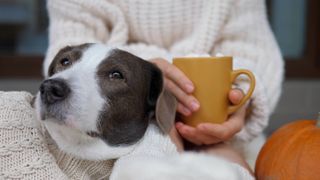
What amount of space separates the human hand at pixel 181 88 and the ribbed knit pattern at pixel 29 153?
197 millimetres

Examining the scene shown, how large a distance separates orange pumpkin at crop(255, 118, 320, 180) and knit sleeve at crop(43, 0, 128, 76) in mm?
503

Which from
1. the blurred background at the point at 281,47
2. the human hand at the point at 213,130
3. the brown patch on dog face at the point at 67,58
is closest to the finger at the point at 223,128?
the human hand at the point at 213,130

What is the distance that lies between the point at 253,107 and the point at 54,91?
0.57m

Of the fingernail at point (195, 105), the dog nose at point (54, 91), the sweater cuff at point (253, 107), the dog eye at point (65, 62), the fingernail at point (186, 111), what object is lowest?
the sweater cuff at point (253, 107)

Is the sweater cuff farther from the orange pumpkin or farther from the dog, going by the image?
the dog

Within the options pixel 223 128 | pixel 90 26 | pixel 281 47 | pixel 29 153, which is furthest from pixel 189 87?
pixel 281 47

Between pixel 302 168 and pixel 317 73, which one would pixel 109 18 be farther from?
pixel 317 73

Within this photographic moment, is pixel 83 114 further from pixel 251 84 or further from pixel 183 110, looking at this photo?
pixel 251 84

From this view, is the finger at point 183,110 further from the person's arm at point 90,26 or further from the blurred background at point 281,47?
the blurred background at point 281,47

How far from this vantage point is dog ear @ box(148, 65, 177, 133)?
93cm

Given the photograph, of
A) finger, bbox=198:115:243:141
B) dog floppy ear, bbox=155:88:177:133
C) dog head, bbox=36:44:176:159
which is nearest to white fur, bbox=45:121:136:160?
dog head, bbox=36:44:176:159

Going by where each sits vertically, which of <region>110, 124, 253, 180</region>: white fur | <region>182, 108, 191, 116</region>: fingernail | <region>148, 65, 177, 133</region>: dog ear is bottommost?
<region>182, 108, 191, 116</region>: fingernail

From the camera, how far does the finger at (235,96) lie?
1.02m

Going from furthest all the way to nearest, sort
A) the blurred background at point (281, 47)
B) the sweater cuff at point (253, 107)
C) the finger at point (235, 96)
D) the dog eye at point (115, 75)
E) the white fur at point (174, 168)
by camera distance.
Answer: the blurred background at point (281, 47), the sweater cuff at point (253, 107), the finger at point (235, 96), the dog eye at point (115, 75), the white fur at point (174, 168)
